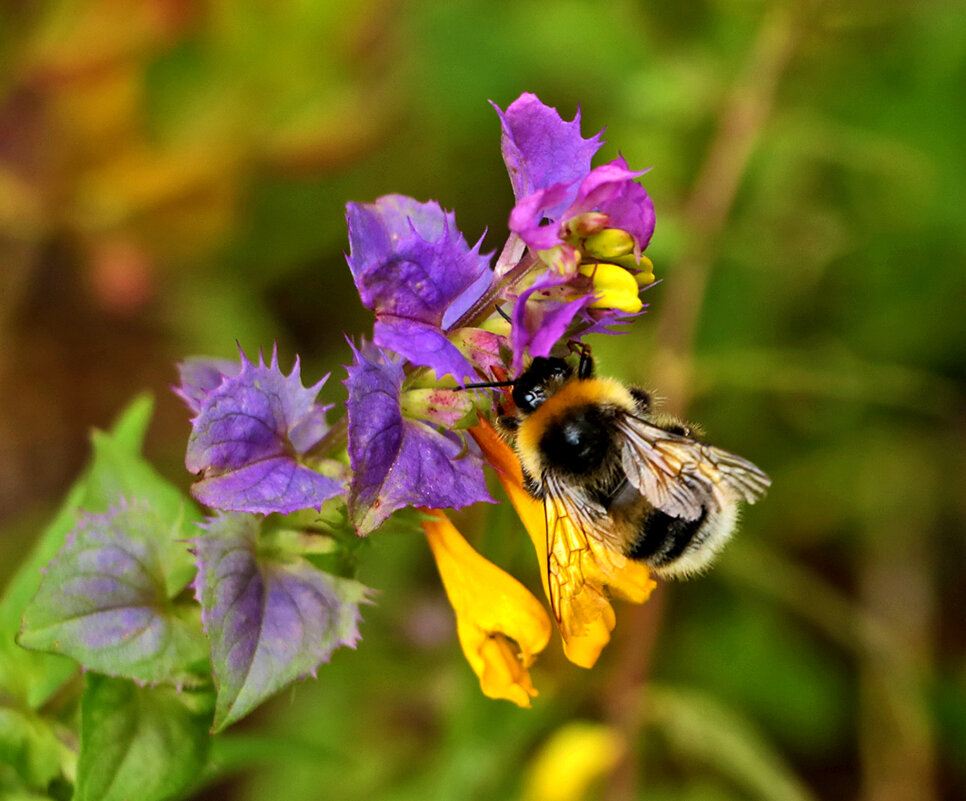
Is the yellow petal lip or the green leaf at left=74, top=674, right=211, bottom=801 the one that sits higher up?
the yellow petal lip

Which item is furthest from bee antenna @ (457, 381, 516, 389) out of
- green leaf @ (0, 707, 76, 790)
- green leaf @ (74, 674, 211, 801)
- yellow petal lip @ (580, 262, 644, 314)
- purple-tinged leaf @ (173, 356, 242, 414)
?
green leaf @ (0, 707, 76, 790)

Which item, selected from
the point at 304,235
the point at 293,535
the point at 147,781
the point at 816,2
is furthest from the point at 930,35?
the point at 147,781

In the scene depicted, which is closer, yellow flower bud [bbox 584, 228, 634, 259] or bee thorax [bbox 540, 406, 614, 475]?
yellow flower bud [bbox 584, 228, 634, 259]

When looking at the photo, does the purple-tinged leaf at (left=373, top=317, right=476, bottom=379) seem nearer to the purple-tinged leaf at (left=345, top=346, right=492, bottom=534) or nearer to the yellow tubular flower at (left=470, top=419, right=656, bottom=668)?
the purple-tinged leaf at (left=345, top=346, right=492, bottom=534)

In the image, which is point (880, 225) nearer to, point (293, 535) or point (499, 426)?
point (499, 426)

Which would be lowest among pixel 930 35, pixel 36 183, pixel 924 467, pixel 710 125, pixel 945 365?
pixel 924 467

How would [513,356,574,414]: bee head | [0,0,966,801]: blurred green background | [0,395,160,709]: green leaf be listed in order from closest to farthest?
1. [513,356,574,414]: bee head
2. [0,395,160,709]: green leaf
3. [0,0,966,801]: blurred green background

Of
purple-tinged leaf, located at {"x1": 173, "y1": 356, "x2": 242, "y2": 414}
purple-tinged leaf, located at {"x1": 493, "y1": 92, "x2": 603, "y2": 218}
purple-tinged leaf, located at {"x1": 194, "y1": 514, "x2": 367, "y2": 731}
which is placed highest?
purple-tinged leaf, located at {"x1": 493, "y1": 92, "x2": 603, "y2": 218}
